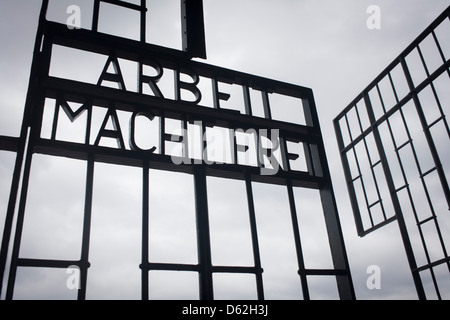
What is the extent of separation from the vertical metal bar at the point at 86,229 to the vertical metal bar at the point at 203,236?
0.94 metres

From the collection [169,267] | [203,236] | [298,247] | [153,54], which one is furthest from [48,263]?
[153,54]

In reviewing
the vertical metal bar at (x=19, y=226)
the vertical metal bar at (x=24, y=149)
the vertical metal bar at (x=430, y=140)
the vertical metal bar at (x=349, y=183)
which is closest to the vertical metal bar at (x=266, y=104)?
the vertical metal bar at (x=24, y=149)

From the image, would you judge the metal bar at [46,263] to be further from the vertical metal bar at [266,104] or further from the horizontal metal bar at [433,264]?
the horizontal metal bar at [433,264]

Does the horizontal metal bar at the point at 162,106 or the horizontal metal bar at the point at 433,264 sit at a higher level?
the horizontal metal bar at the point at 162,106

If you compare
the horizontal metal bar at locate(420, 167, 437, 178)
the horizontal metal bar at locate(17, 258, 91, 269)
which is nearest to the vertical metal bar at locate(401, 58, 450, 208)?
the horizontal metal bar at locate(420, 167, 437, 178)

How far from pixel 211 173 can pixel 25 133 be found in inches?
67.6

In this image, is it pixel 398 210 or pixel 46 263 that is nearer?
pixel 46 263

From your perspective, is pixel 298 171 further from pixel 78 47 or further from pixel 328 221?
pixel 78 47

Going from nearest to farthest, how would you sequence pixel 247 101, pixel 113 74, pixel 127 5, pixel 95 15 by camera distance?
pixel 113 74, pixel 95 15, pixel 127 5, pixel 247 101

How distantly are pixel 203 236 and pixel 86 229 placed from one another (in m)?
1.00

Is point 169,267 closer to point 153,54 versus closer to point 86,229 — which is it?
point 86,229

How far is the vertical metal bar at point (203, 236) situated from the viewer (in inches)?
138

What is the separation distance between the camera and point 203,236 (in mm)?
3719

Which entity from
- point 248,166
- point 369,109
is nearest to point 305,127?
point 248,166
